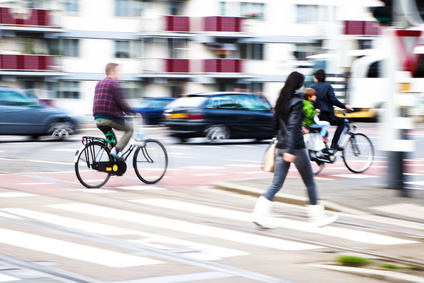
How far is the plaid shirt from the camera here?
10898 millimetres

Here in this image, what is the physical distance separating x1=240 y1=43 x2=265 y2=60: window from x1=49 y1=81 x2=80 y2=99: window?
34.3 feet

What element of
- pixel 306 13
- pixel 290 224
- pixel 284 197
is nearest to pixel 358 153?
pixel 284 197

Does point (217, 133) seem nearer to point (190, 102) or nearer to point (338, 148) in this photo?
point (190, 102)

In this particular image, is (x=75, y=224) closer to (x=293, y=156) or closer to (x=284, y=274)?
(x=293, y=156)

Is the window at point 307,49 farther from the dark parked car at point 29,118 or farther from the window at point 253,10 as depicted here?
the dark parked car at point 29,118

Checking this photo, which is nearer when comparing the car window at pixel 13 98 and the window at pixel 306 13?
the car window at pixel 13 98

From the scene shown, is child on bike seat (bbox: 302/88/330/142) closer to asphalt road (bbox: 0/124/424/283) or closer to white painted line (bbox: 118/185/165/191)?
asphalt road (bbox: 0/124/424/283)

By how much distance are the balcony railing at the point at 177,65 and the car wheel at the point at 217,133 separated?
23623 mm

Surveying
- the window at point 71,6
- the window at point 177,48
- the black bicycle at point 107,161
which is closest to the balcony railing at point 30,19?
the window at point 71,6

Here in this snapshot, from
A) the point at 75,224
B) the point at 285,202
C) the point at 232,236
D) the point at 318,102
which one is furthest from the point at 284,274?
the point at 318,102

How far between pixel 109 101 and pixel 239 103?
11125 mm

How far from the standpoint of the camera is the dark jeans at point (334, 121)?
13.2m

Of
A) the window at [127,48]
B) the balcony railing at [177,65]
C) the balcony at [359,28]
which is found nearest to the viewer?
the window at [127,48]

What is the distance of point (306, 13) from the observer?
47969 mm
